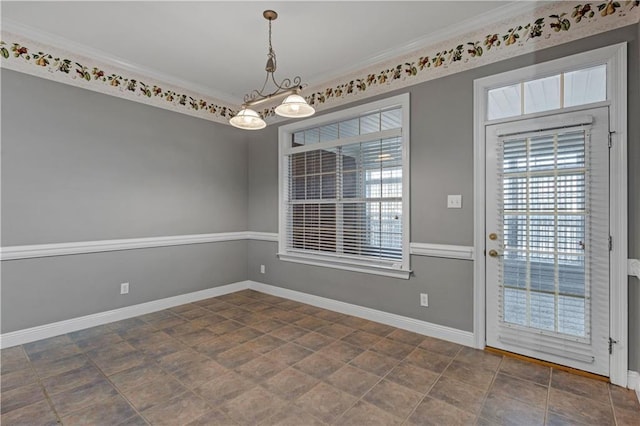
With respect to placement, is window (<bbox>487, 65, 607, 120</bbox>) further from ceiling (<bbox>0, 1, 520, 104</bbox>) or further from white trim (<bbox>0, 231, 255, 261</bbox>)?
white trim (<bbox>0, 231, 255, 261</bbox>)

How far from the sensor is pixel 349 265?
3.64m

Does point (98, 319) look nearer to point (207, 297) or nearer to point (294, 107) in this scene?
point (207, 297)

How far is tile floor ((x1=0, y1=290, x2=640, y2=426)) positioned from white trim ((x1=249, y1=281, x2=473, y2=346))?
11cm

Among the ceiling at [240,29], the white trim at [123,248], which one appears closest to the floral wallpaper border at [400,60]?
the ceiling at [240,29]

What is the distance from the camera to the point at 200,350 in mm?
2754

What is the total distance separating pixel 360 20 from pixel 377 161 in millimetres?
1399

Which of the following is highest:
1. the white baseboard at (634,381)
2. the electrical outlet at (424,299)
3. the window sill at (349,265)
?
the window sill at (349,265)

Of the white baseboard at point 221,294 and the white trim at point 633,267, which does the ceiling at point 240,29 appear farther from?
the white baseboard at point 221,294

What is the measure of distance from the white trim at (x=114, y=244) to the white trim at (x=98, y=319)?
0.69 meters

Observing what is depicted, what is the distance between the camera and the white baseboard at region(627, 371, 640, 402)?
2062mm

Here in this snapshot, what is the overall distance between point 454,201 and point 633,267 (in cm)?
128

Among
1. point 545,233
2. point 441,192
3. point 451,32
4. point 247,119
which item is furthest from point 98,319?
point 451,32

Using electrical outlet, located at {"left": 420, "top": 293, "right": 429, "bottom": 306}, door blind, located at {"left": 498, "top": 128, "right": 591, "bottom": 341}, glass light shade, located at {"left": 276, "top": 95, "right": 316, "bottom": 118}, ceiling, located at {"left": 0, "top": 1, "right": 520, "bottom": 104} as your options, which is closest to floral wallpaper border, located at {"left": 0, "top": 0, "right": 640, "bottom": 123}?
ceiling, located at {"left": 0, "top": 1, "right": 520, "bottom": 104}

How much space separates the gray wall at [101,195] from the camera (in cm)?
282
